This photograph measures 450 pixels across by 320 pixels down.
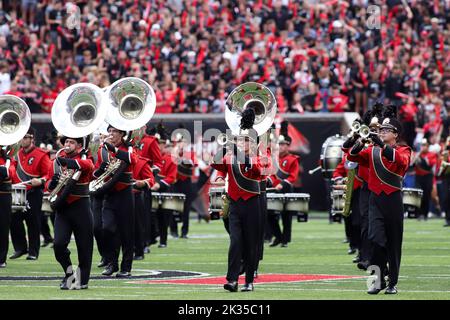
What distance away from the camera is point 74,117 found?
1479 centimetres

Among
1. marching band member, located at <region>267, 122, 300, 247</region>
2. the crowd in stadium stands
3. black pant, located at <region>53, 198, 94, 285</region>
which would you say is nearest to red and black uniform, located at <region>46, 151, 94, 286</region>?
black pant, located at <region>53, 198, 94, 285</region>

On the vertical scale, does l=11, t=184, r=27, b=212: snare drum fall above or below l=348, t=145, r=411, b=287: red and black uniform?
below

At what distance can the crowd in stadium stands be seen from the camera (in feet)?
98.5

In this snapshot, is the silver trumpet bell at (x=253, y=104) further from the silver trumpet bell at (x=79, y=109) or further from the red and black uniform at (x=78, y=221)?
the red and black uniform at (x=78, y=221)

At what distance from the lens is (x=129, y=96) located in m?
16.7

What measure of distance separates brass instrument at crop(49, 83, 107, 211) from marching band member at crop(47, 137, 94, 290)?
→ 7 centimetres

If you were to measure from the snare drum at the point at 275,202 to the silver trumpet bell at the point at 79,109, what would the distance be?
21.6 ft

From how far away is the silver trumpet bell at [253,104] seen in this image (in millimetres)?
16188

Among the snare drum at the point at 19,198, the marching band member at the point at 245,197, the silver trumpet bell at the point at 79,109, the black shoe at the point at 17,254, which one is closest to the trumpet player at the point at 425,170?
the black shoe at the point at 17,254

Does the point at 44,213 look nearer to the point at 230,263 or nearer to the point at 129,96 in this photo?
the point at 129,96

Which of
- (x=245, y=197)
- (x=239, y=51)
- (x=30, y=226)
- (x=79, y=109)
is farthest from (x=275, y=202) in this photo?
(x=239, y=51)

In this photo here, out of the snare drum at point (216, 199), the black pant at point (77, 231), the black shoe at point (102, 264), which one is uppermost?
the black pant at point (77, 231)

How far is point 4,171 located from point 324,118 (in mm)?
12804

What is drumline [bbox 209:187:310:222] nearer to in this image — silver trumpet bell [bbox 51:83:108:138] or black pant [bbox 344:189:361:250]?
black pant [bbox 344:189:361:250]
